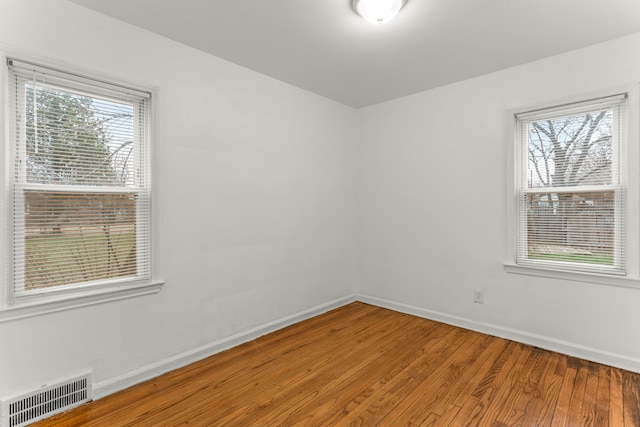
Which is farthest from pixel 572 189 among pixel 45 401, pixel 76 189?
pixel 45 401

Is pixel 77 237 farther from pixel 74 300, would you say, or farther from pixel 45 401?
pixel 45 401

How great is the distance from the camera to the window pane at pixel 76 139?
1.98m

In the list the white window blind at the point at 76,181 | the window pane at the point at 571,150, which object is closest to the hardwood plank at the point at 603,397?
the window pane at the point at 571,150

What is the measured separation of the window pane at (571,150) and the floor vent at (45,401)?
393 cm

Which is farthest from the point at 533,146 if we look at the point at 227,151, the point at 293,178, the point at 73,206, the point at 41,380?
the point at 41,380

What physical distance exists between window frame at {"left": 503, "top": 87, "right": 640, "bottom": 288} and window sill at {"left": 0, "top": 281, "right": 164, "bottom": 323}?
3.19 meters

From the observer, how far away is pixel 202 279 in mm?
2756

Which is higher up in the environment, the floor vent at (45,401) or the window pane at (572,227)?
the window pane at (572,227)

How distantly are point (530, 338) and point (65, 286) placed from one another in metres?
3.78

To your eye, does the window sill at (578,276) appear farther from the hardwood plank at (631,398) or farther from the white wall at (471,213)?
the hardwood plank at (631,398)

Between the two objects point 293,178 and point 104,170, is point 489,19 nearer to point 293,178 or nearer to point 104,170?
point 293,178

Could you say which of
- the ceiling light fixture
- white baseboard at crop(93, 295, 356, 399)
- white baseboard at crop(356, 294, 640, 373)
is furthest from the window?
white baseboard at crop(93, 295, 356, 399)

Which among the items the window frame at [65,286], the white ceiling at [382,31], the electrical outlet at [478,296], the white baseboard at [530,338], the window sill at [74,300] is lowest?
the white baseboard at [530,338]

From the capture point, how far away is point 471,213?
11.0 ft
